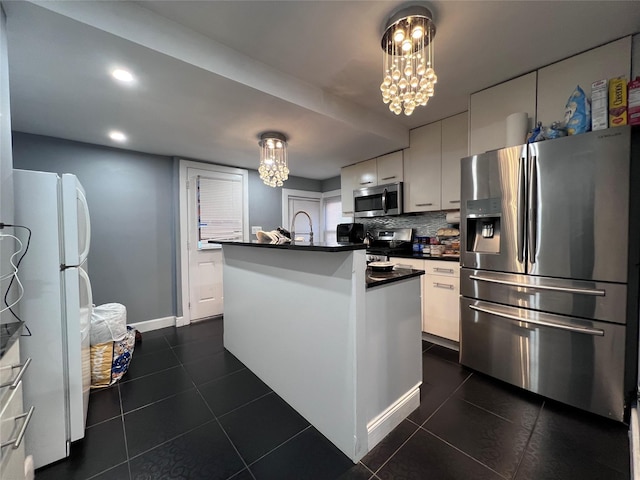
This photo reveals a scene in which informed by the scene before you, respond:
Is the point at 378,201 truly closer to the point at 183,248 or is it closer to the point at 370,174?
the point at 370,174

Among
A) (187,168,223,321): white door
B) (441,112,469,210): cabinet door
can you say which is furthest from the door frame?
(441,112,469,210): cabinet door

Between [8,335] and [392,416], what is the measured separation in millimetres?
1781

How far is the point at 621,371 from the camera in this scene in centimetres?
141

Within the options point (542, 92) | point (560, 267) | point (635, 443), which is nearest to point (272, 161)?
Result: point (542, 92)

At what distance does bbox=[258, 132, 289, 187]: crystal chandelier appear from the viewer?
7.92 ft

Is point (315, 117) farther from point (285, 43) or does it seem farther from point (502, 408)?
point (502, 408)

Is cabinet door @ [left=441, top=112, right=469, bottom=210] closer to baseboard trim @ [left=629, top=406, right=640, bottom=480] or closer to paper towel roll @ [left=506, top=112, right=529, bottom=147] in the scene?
paper towel roll @ [left=506, top=112, right=529, bottom=147]

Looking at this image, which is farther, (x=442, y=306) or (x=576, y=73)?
(x=442, y=306)

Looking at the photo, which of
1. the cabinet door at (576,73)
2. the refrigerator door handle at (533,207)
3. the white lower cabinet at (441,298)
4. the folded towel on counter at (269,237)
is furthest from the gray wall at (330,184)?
the refrigerator door handle at (533,207)

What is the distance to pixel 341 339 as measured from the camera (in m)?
1.28

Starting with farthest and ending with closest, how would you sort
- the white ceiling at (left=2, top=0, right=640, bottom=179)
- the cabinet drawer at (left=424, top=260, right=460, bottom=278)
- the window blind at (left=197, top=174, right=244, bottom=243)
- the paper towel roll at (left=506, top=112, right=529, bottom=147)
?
the window blind at (left=197, top=174, right=244, bottom=243)
the cabinet drawer at (left=424, top=260, right=460, bottom=278)
the paper towel roll at (left=506, top=112, right=529, bottom=147)
the white ceiling at (left=2, top=0, right=640, bottom=179)

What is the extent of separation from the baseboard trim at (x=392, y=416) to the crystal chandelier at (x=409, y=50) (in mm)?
1749

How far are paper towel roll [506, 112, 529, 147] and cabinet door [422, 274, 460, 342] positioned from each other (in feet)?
3.94

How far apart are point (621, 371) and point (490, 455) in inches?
36.8
